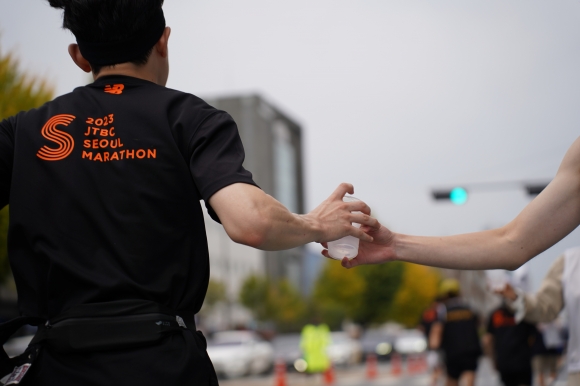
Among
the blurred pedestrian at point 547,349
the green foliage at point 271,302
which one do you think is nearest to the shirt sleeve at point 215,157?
the blurred pedestrian at point 547,349

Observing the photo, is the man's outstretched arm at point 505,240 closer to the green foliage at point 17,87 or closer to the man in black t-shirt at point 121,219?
the man in black t-shirt at point 121,219

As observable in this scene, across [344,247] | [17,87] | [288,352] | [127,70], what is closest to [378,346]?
[288,352]

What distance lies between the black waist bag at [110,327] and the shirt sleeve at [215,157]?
0.32m

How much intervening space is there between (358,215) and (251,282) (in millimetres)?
63354

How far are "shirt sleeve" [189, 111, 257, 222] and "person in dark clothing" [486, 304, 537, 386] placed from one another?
7.65m

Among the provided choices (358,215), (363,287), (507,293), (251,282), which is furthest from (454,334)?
(363,287)

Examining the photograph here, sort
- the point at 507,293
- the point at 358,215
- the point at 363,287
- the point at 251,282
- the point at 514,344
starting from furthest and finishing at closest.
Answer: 1. the point at 363,287
2. the point at 251,282
3. the point at 514,344
4. the point at 507,293
5. the point at 358,215

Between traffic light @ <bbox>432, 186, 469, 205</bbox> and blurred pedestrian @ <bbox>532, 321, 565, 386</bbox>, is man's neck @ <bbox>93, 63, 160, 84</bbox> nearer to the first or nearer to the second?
blurred pedestrian @ <bbox>532, 321, 565, 386</bbox>

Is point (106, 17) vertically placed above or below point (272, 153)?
below

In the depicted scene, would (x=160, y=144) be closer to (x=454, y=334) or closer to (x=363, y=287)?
(x=454, y=334)

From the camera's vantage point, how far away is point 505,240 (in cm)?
300

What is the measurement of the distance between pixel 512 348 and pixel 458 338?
12.4 ft

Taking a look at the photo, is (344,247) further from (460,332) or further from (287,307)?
(287,307)

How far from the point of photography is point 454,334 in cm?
1285
